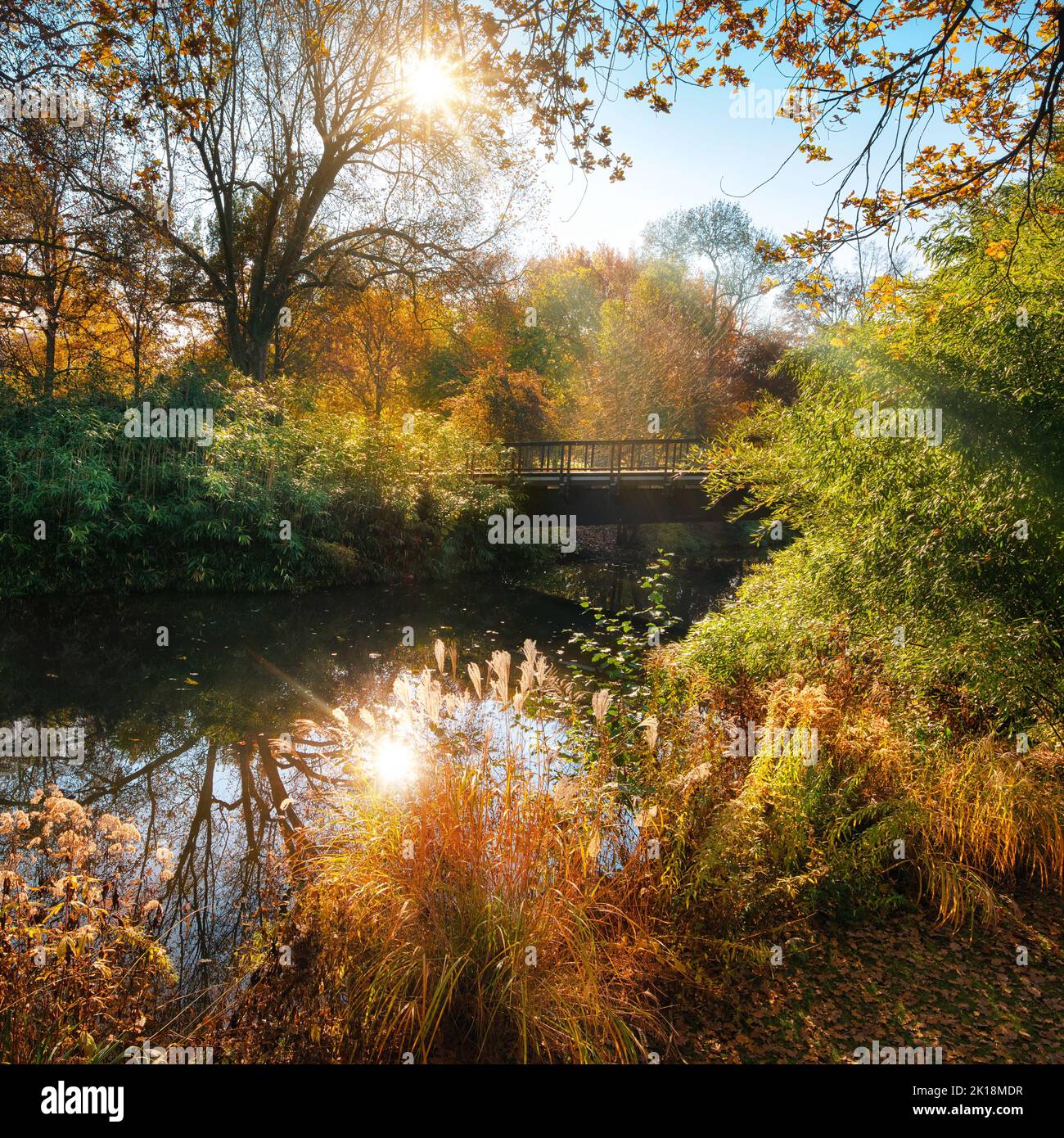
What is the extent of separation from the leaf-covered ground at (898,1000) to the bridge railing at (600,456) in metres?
5.23

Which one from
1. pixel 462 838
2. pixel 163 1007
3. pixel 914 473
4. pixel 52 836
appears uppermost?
pixel 914 473

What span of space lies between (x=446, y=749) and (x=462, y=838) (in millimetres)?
490

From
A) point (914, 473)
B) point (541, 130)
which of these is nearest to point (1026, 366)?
point (914, 473)

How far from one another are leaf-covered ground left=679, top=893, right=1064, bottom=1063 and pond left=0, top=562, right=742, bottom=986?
8.25 feet

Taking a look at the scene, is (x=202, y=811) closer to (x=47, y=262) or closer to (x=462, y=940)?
(x=462, y=940)

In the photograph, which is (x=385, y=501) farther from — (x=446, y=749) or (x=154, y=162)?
(x=446, y=749)

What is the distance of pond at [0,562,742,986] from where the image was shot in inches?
173

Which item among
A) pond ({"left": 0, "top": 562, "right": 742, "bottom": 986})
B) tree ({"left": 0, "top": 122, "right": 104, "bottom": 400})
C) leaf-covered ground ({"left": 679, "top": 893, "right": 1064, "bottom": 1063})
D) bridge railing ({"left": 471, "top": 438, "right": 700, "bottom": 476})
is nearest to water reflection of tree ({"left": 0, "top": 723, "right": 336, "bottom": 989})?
pond ({"left": 0, "top": 562, "right": 742, "bottom": 986})

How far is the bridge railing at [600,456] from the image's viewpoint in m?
17.6

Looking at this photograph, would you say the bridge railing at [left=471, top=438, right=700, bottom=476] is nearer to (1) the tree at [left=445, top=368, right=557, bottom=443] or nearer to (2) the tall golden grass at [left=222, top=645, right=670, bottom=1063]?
(1) the tree at [left=445, top=368, right=557, bottom=443]

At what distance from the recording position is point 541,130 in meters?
3.56

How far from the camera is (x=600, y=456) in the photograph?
2891cm

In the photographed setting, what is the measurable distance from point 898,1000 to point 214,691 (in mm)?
7092

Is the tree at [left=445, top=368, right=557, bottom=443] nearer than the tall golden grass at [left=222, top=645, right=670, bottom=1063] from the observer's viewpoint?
No
